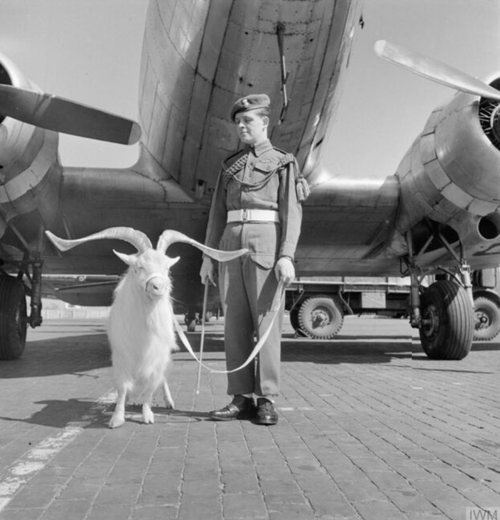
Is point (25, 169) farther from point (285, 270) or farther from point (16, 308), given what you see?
point (285, 270)

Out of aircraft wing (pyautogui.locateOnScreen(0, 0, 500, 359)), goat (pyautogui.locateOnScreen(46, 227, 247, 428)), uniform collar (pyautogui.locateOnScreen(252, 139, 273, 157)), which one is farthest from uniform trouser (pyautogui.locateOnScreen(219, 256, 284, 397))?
aircraft wing (pyautogui.locateOnScreen(0, 0, 500, 359))

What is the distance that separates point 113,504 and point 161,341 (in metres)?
1.69

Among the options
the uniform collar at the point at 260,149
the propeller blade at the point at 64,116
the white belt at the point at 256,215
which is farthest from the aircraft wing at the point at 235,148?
the white belt at the point at 256,215

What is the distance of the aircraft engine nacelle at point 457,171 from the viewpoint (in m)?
7.02

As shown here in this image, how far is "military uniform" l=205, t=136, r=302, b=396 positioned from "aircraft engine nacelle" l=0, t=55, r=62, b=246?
133 inches

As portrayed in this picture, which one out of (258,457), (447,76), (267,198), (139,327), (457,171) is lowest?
(258,457)

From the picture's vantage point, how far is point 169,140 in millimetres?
7430

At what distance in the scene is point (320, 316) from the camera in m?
18.1

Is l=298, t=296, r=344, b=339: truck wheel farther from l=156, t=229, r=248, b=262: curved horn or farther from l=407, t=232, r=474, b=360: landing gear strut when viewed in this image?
l=156, t=229, r=248, b=262: curved horn

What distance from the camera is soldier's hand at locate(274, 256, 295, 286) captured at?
13.0 feet

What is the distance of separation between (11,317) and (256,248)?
607 centimetres

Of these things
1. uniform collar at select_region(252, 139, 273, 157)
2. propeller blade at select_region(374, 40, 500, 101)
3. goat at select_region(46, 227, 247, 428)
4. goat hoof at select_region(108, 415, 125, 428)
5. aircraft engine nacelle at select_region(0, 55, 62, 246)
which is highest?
propeller blade at select_region(374, 40, 500, 101)

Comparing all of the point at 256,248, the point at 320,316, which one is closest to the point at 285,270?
the point at 256,248

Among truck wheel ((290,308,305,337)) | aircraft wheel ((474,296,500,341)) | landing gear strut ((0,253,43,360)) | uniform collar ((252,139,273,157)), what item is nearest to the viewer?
uniform collar ((252,139,273,157))
